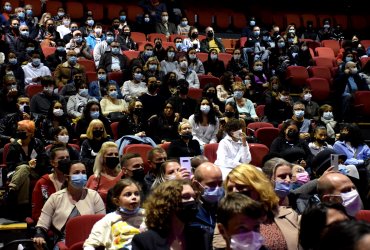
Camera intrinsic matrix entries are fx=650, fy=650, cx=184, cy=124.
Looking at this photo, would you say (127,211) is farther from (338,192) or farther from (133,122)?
(133,122)

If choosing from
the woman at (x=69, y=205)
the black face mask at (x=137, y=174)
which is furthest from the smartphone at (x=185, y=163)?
the woman at (x=69, y=205)

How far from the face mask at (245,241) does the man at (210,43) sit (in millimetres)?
8504

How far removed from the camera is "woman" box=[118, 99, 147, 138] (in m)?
6.62

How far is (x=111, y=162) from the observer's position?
455 centimetres

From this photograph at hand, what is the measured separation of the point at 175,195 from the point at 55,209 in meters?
1.50

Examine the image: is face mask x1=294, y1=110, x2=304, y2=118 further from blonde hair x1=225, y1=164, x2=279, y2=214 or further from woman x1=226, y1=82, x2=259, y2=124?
blonde hair x1=225, y1=164, x2=279, y2=214

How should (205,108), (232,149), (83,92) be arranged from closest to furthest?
(232,149) < (205,108) < (83,92)

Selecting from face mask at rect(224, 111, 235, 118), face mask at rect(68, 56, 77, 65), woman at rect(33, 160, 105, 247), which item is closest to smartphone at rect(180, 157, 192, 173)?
woman at rect(33, 160, 105, 247)

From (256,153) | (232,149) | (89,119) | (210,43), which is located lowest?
(256,153)

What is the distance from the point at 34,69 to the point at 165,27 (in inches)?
146

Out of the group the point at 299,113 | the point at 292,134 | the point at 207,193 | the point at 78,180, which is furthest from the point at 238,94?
the point at 207,193

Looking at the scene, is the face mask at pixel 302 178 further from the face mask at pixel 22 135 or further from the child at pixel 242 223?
the face mask at pixel 22 135

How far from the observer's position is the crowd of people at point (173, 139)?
2.57 meters

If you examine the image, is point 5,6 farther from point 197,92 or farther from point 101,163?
point 101,163
